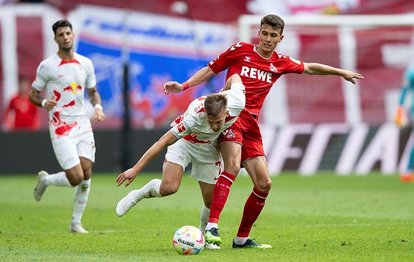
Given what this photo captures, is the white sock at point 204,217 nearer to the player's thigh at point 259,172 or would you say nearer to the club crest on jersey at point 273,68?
the player's thigh at point 259,172

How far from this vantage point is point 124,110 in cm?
2631

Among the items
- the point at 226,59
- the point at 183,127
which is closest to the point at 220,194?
the point at 183,127

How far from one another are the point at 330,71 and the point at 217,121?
5.71ft

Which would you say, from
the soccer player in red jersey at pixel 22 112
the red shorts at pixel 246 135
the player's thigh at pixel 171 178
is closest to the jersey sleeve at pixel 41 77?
the player's thigh at pixel 171 178


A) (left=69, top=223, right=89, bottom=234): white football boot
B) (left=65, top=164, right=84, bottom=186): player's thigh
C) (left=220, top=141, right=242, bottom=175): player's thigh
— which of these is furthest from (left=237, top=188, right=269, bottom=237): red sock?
(left=65, top=164, right=84, bottom=186): player's thigh

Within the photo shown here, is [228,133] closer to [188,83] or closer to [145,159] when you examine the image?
[188,83]

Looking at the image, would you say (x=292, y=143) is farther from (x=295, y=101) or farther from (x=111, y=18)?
(x=111, y=18)

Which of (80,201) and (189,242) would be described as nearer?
(189,242)

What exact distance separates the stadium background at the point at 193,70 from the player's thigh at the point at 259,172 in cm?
1410

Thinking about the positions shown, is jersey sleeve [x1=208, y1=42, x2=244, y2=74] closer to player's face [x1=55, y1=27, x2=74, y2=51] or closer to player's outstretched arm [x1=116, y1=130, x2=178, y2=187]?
player's outstretched arm [x1=116, y1=130, x2=178, y2=187]

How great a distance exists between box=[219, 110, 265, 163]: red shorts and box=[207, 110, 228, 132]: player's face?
43 centimetres

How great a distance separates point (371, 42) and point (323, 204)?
11.0m

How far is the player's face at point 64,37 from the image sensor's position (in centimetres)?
1413

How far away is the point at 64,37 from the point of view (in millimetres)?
14203
